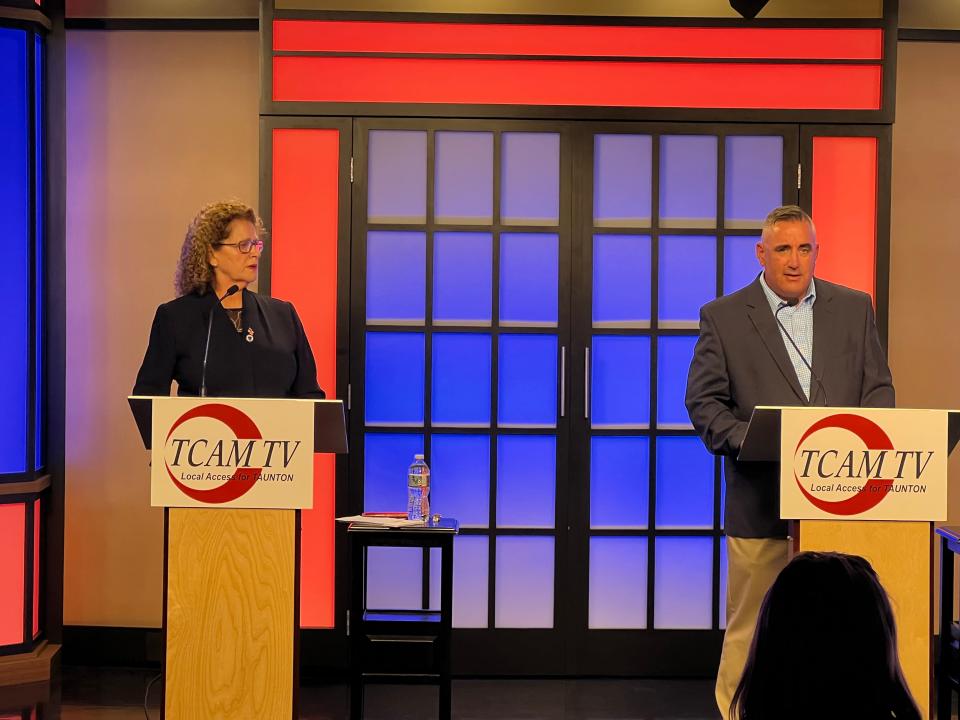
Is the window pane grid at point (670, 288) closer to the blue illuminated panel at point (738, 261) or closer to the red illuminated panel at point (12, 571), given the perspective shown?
the blue illuminated panel at point (738, 261)

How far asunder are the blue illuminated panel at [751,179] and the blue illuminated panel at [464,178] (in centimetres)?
→ 107

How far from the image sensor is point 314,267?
4418mm

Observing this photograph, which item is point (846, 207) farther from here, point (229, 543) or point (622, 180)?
point (229, 543)

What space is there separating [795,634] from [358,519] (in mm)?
2353

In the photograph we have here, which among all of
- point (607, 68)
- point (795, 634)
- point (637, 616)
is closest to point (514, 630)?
point (637, 616)

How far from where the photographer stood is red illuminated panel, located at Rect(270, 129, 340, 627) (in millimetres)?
4398

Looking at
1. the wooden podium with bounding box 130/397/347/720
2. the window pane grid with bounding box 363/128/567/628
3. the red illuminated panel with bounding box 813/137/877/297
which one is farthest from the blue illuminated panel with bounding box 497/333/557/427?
the wooden podium with bounding box 130/397/347/720

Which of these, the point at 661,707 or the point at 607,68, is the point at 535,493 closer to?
the point at 661,707

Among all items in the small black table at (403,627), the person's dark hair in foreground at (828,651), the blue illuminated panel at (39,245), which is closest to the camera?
the person's dark hair in foreground at (828,651)

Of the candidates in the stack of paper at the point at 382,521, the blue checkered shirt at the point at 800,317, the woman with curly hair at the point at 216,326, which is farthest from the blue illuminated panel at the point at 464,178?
the blue checkered shirt at the point at 800,317

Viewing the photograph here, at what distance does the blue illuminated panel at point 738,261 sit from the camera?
450 cm

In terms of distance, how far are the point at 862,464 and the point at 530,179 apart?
218 cm

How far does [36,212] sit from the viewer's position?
4.31 metres

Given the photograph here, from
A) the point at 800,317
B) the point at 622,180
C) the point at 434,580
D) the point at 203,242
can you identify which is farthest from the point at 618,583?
the point at 203,242
